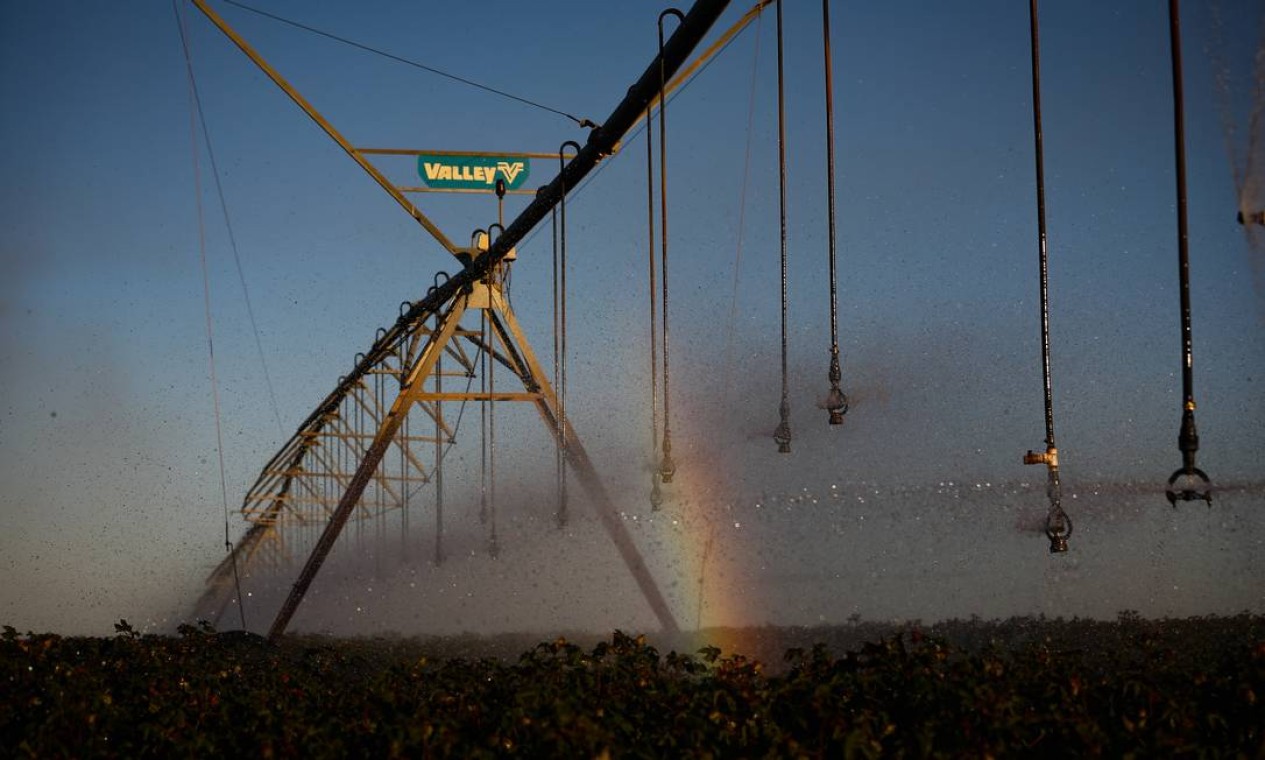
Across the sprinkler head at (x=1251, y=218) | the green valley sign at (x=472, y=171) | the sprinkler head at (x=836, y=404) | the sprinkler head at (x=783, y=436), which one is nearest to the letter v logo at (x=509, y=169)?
the green valley sign at (x=472, y=171)

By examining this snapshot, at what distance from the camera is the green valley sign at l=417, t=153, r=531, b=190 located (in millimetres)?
19625

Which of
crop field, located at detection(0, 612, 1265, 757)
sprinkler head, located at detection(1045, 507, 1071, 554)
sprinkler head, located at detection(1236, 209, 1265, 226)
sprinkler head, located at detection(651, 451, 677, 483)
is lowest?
crop field, located at detection(0, 612, 1265, 757)

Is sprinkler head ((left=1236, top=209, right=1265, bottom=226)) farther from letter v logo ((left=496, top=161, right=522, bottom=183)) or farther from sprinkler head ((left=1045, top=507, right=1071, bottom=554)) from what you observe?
letter v logo ((left=496, top=161, right=522, bottom=183))

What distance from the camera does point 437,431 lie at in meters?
25.1

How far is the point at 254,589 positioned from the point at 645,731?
32955 millimetres

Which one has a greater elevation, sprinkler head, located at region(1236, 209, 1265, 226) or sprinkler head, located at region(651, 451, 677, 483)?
sprinkler head, located at region(1236, 209, 1265, 226)

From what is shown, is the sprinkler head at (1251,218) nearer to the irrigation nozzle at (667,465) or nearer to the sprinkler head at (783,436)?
the sprinkler head at (783,436)

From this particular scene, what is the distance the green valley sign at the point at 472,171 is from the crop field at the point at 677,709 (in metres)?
11.5

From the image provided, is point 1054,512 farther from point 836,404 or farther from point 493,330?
point 493,330

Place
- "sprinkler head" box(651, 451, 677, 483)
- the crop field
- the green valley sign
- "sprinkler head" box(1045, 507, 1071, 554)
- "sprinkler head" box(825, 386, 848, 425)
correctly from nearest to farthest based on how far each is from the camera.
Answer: the crop field → "sprinkler head" box(1045, 507, 1071, 554) → "sprinkler head" box(825, 386, 848, 425) → "sprinkler head" box(651, 451, 677, 483) → the green valley sign

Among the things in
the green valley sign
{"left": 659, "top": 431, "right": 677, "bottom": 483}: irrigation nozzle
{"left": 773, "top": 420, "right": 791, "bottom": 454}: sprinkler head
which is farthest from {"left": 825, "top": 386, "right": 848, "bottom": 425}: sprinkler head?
the green valley sign

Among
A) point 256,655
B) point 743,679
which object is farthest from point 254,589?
point 743,679

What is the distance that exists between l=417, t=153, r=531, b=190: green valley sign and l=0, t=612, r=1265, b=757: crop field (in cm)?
1145

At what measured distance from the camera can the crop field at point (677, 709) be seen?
5.75 m
